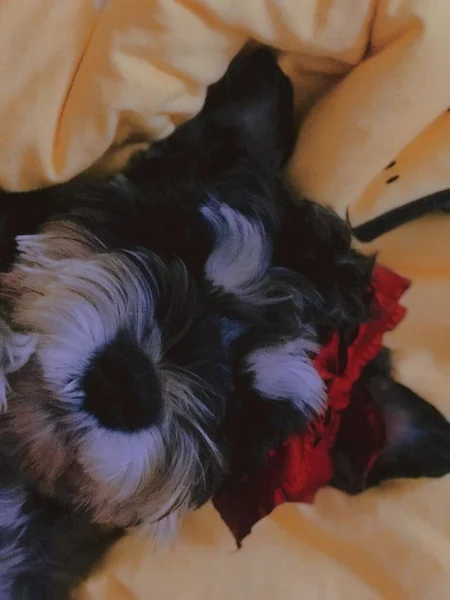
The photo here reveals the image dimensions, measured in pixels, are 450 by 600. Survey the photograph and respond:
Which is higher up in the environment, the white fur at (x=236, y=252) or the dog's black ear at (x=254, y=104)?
the dog's black ear at (x=254, y=104)

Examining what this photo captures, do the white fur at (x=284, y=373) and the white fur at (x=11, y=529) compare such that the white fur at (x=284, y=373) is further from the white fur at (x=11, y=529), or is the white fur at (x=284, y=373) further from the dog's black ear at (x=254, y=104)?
the white fur at (x=11, y=529)

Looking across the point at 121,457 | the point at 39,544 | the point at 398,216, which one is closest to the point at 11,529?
the point at 39,544

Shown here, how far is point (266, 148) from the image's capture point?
1171 millimetres

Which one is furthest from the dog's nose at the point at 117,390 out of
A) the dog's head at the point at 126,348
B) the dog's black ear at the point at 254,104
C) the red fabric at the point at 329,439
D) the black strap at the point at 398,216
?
the black strap at the point at 398,216

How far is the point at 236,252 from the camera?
40.8 inches

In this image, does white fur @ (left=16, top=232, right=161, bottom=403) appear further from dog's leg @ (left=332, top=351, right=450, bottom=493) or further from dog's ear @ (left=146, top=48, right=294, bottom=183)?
dog's leg @ (left=332, top=351, right=450, bottom=493)

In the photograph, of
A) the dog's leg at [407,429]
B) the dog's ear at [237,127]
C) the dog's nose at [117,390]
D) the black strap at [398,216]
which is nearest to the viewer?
the dog's nose at [117,390]

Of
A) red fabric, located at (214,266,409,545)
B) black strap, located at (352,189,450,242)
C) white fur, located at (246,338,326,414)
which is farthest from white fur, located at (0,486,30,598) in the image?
black strap, located at (352,189,450,242)

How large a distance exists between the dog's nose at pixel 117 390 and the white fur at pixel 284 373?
0.53ft

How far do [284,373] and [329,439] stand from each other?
0.84 ft

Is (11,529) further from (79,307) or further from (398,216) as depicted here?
(398,216)

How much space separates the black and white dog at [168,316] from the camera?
3.21 ft

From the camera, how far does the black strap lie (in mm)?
1357

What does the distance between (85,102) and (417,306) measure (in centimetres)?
76
